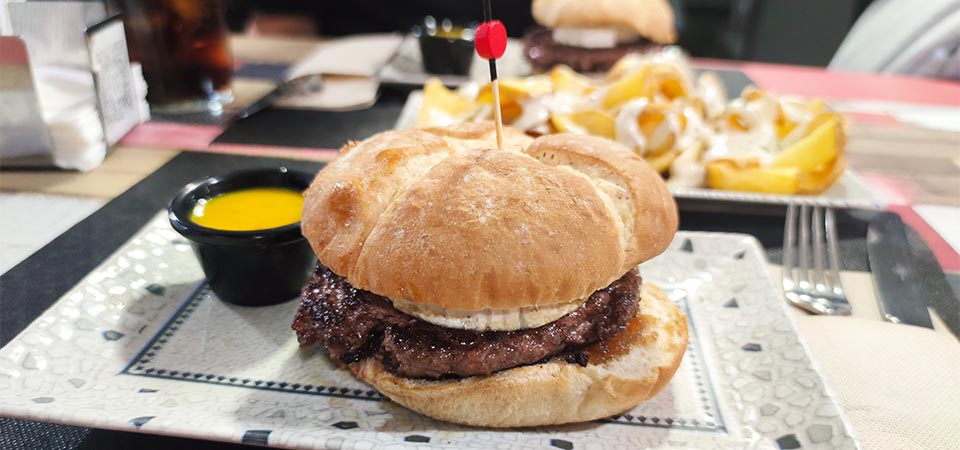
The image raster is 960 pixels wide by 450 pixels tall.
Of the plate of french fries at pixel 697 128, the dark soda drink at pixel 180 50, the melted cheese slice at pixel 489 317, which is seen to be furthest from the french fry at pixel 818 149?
the dark soda drink at pixel 180 50

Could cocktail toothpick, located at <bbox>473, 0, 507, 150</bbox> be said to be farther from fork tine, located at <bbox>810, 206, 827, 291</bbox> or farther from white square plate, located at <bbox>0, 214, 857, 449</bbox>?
fork tine, located at <bbox>810, 206, 827, 291</bbox>

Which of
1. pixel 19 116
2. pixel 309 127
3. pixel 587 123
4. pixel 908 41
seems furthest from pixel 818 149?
pixel 19 116

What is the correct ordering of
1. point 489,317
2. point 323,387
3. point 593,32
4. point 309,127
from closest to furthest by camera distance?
Answer: point 489,317, point 323,387, point 309,127, point 593,32

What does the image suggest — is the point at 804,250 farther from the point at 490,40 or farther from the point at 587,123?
the point at 490,40

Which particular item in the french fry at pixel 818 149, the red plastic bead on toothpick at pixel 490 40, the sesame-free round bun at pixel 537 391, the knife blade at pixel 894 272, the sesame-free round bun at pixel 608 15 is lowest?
the knife blade at pixel 894 272

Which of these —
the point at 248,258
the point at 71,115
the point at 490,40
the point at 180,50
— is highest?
the point at 490,40

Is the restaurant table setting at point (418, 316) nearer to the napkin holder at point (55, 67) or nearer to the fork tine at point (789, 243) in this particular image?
the fork tine at point (789, 243)

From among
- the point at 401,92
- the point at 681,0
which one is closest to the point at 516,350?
the point at 401,92
